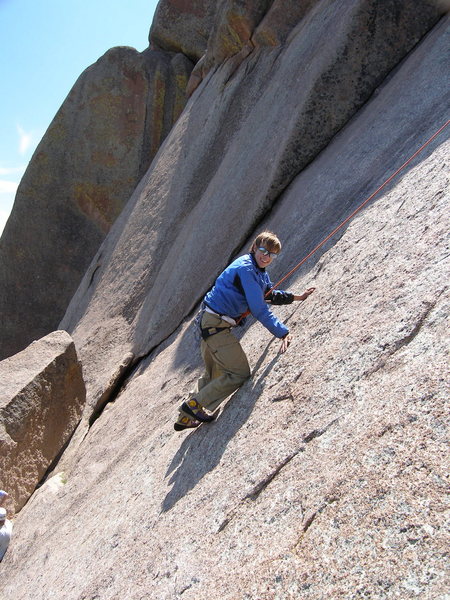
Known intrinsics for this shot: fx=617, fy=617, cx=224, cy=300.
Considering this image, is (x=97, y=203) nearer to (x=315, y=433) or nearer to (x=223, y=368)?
(x=223, y=368)

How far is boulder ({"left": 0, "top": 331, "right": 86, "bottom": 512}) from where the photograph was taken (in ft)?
23.9

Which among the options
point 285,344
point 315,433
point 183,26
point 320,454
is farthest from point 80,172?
point 320,454

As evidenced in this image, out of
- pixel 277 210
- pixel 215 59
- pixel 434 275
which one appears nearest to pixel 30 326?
pixel 215 59

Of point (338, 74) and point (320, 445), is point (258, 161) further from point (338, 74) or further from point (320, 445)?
point (320, 445)

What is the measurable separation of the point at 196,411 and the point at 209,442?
33 centimetres

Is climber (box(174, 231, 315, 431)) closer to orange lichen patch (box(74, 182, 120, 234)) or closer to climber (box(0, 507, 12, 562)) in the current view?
climber (box(0, 507, 12, 562))

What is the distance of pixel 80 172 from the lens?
A: 57.7 ft

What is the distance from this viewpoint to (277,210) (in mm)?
7688

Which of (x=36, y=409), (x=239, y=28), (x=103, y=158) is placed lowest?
(x=36, y=409)

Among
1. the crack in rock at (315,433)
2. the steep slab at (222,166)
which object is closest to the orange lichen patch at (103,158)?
the steep slab at (222,166)

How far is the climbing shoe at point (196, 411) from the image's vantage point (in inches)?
187

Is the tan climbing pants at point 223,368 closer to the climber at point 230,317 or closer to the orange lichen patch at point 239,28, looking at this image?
the climber at point 230,317

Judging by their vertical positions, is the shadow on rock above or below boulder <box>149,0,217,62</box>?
below

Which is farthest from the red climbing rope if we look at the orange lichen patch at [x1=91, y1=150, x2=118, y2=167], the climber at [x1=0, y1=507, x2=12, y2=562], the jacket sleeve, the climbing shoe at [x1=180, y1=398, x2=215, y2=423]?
the orange lichen patch at [x1=91, y1=150, x2=118, y2=167]
